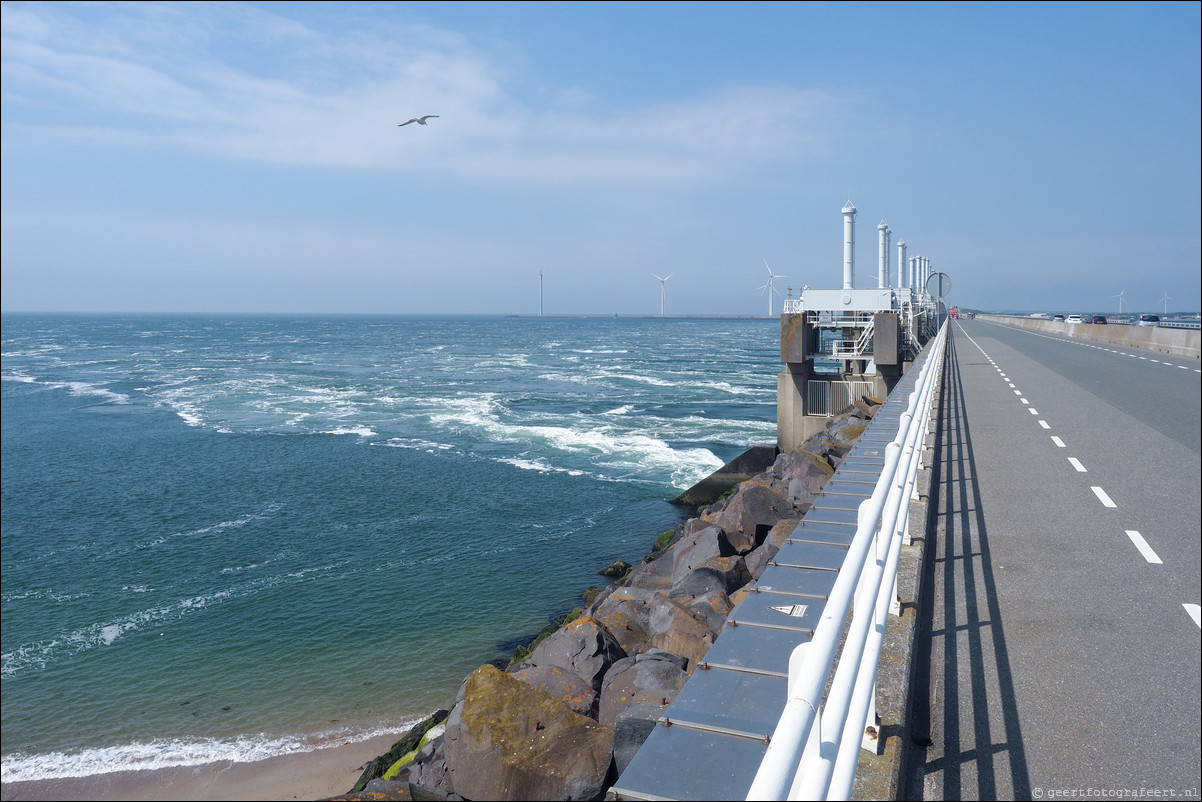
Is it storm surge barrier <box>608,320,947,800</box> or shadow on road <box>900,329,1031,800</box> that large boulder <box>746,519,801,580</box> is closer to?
shadow on road <box>900,329,1031,800</box>

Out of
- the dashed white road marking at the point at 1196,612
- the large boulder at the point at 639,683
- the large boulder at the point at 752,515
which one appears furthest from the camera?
the large boulder at the point at 752,515

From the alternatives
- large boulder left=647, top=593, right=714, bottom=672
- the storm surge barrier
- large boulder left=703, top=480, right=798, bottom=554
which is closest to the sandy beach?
large boulder left=647, top=593, right=714, bottom=672

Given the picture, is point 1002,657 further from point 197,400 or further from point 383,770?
point 197,400

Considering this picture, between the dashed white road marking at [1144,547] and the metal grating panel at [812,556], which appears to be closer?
the metal grating panel at [812,556]

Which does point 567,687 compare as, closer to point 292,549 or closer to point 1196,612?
point 1196,612

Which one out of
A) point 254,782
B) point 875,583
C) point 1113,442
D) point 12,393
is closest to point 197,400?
point 12,393

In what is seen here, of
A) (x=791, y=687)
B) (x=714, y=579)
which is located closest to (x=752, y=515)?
(x=714, y=579)

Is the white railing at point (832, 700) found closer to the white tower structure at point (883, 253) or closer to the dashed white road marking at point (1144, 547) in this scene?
the dashed white road marking at point (1144, 547)

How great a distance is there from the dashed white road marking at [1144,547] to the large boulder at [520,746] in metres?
3.89

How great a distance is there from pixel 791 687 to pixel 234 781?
10726mm

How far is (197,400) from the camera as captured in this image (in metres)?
46.1

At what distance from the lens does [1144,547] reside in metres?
5.89

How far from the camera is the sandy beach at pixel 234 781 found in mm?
9875

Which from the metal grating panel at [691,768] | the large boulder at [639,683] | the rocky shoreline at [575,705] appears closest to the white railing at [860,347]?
the rocky shoreline at [575,705]
